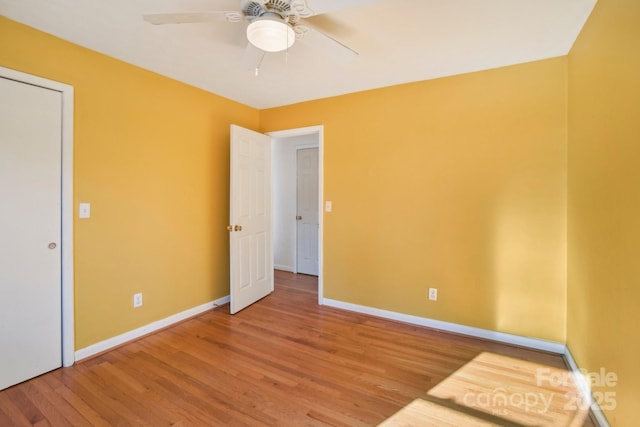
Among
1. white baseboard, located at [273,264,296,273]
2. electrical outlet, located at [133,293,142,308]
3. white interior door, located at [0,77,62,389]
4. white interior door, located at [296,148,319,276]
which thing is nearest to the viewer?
white interior door, located at [0,77,62,389]

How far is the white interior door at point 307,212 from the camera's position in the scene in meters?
4.72

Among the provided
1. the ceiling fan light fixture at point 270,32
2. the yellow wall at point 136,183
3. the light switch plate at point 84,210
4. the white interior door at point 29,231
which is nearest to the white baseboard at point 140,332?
the yellow wall at point 136,183

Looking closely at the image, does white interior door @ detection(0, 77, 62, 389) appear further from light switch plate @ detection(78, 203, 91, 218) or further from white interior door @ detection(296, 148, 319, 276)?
white interior door @ detection(296, 148, 319, 276)

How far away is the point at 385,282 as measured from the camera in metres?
3.01

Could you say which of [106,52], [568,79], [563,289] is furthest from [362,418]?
[106,52]

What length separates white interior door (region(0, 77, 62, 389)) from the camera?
1855 mm

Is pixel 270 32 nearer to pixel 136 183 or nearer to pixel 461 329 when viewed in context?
pixel 136 183

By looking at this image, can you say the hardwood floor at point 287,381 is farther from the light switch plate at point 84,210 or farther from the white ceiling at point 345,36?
the white ceiling at point 345,36

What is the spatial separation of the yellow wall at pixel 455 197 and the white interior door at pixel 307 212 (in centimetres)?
137

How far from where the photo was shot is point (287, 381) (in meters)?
1.98

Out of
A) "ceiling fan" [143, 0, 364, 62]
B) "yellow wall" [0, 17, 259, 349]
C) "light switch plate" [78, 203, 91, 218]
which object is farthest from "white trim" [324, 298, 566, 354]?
"ceiling fan" [143, 0, 364, 62]

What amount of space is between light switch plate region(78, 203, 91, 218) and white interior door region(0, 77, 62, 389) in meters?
0.12

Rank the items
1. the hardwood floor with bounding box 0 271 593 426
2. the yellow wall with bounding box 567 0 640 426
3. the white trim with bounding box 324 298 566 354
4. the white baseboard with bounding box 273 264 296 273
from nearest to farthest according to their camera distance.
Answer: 1. the yellow wall with bounding box 567 0 640 426
2. the hardwood floor with bounding box 0 271 593 426
3. the white trim with bounding box 324 298 566 354
4. the white baseboard with bounding box 273 264 296 273

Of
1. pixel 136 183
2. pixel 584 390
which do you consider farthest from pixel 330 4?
pixel 584 390
